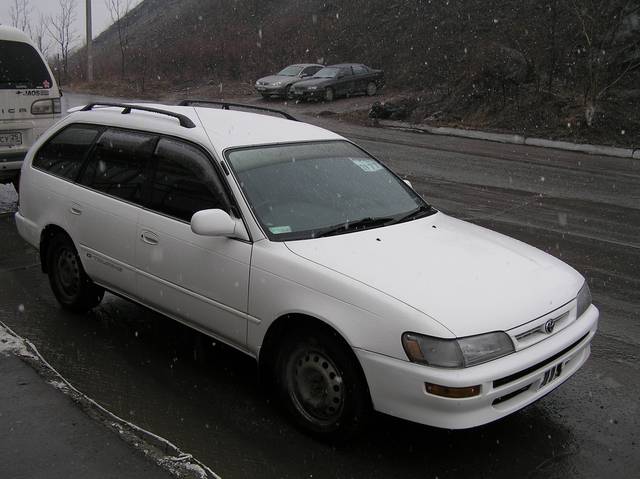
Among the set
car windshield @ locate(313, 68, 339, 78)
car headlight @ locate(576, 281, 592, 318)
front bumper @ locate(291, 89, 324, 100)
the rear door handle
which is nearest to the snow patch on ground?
the rear door handle

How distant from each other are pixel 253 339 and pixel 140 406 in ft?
2.56

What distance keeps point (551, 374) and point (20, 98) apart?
7393mm

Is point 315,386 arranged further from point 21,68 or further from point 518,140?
point 518,140

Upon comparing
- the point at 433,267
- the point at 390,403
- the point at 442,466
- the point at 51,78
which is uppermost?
the point at 51,78

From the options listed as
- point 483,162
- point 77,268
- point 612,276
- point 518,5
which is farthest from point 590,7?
point 77,268

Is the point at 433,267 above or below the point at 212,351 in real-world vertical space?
above

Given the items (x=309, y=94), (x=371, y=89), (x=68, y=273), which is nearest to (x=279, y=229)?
(x=68, y=273)

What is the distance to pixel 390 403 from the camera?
10.8 ft

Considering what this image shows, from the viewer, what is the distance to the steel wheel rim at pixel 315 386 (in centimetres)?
352

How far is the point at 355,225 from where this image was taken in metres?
4.17

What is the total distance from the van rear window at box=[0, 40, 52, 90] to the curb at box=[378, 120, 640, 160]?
45.4 ft

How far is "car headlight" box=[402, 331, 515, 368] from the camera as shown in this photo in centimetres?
317

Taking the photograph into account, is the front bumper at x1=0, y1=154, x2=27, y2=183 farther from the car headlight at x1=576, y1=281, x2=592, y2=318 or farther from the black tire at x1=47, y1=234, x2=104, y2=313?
the car headlight at x1=576, y1=281, x2=592, y2=318

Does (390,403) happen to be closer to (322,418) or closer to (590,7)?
(322,418)
